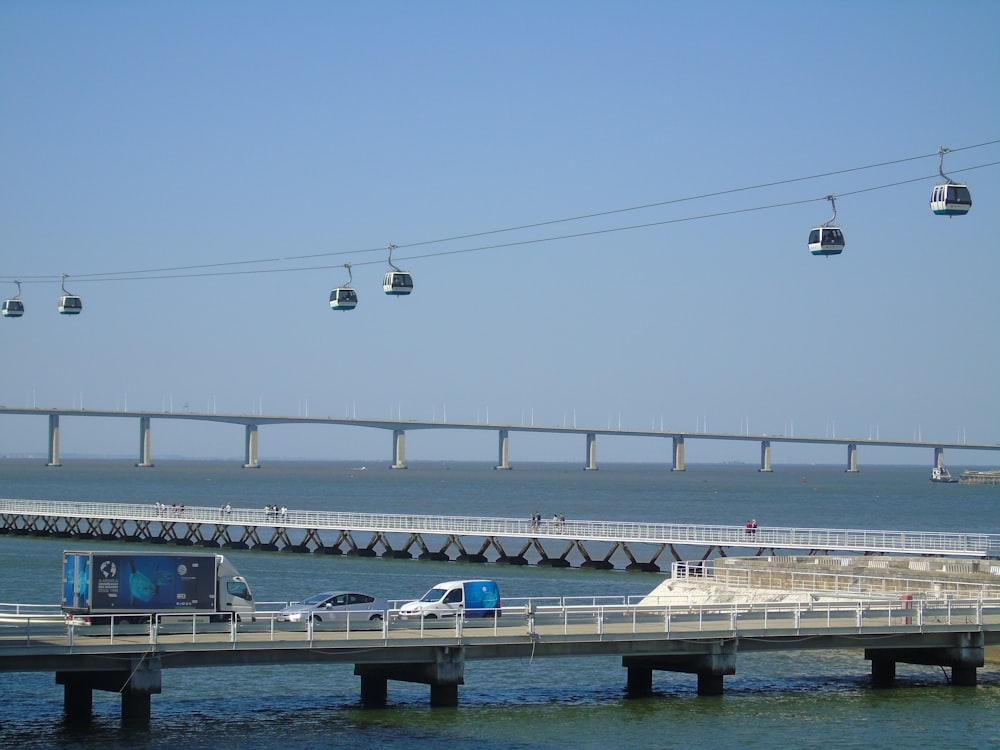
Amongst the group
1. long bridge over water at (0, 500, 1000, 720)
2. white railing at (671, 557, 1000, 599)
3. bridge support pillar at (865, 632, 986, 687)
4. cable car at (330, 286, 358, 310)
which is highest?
cable car at (330, 286, 358, 310)

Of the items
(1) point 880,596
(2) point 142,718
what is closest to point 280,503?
(1) point 880,596

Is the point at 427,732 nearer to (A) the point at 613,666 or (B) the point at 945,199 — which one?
(A) the point at 613,666

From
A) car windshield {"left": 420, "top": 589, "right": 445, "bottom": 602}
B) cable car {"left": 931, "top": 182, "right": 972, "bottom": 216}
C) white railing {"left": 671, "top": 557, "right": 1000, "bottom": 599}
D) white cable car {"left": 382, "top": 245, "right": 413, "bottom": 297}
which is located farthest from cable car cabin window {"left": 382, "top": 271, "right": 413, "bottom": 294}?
cable car {"left": 931, "top": 182, "right": 972, "bottom": 216}

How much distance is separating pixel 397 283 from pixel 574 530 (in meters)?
33.1

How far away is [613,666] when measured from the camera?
128ft

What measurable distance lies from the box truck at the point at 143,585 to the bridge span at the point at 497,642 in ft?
1.84

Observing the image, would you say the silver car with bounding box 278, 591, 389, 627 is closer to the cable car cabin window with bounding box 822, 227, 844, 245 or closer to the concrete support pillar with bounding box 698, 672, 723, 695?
the concrete support pillar with bounding box 698, 672, 723, 695

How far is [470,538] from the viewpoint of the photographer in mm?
99688

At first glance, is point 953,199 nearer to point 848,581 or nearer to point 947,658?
point 947,658

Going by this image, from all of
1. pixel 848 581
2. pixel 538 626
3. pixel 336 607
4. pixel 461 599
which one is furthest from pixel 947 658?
pixel 336 607

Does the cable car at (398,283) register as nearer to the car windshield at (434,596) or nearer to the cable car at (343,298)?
the cable car at (343,298)

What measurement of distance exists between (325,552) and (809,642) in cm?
4717

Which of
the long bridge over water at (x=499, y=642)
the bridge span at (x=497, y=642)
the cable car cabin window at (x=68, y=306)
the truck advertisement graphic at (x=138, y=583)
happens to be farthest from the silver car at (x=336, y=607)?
the cable car cabin window at (x=68, y=306)

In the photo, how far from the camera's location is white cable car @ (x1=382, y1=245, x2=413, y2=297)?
42969 millimetres
